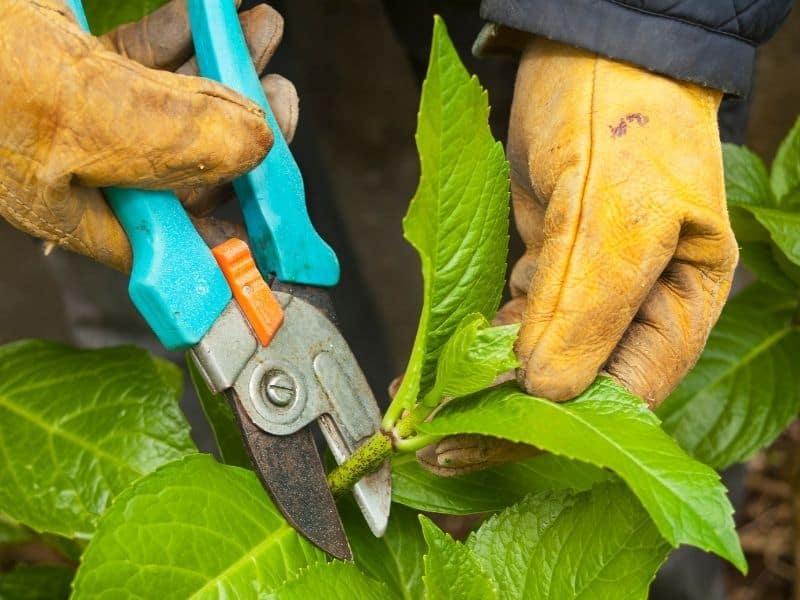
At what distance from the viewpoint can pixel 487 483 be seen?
92 centimetres

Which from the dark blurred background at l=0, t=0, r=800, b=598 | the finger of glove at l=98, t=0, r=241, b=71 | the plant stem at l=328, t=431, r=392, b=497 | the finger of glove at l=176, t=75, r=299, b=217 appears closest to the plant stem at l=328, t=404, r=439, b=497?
the plant stem at l=328, t=431, r=392, b=497

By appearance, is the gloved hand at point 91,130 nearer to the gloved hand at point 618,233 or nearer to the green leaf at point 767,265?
the gloved hand at point 618,233

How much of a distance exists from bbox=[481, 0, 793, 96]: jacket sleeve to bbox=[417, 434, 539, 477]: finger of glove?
0.39 m

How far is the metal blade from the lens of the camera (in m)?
0.82

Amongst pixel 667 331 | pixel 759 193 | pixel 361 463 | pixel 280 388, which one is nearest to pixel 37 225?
pixel 280 388

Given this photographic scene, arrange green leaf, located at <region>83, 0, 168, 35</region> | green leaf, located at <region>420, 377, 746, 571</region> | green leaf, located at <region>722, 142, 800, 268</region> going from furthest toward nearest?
green leaf, located at <region>722, 142, 800, 268</region> → green leaf, located at <region>83, 0, 168, 35</region> → green leaf, located at <region>420, 377, 746, 571</region>

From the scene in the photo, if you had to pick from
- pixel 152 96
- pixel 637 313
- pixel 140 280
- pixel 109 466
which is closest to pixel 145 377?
pixel 109 466

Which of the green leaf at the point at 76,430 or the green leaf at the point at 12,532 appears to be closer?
the green leaf at the point at 76,430

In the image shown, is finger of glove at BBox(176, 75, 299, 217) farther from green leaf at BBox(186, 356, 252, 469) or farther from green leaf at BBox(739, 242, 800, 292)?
green leaf at BBox(739, 242, 800, 292)

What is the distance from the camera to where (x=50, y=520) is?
0.97 m

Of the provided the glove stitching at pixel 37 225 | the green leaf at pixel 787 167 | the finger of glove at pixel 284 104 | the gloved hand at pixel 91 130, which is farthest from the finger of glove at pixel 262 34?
the green leaf at pixel 787 167

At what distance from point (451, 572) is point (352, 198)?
Result: 4.24ft

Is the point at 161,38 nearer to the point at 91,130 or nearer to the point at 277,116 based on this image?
the point at 277,116

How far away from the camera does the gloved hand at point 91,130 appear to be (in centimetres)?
70
